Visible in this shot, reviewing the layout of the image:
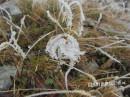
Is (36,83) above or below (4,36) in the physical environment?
below

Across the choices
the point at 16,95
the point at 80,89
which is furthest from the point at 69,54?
the point at 16,95

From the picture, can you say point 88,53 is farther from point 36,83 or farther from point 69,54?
point 36,83

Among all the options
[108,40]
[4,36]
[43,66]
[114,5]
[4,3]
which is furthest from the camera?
[114,5]

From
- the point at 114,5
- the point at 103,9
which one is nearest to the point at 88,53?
the point at 103,9

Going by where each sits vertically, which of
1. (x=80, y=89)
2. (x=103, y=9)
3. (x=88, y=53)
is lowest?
(x=80, y=89)

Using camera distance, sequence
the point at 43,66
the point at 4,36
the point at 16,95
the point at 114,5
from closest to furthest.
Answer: the point at 16,95, the point at 43,66, the point at 4,36, the point at 114,5

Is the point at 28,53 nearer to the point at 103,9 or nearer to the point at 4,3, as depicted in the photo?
the point at 4,3

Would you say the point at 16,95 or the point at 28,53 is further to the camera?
the point at 28,53
